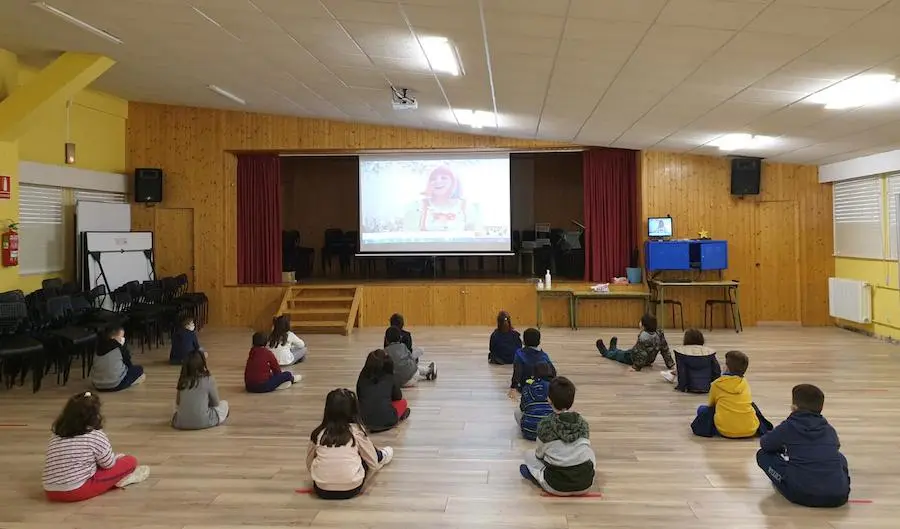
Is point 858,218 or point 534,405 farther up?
point 858,218

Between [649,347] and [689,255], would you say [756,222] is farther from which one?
[649,347]

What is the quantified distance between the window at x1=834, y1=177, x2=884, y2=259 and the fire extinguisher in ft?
37.4

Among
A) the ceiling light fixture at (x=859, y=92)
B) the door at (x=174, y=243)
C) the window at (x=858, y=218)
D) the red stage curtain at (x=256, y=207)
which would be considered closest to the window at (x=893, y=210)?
the window at (x=858, y=218)

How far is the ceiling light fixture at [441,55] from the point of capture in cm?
557

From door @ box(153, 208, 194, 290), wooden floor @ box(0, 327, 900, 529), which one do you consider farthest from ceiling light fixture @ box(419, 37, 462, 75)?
door @ box(153, 208, 194, 290)

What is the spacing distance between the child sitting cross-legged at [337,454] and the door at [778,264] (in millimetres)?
8695

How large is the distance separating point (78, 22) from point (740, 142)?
320 inches

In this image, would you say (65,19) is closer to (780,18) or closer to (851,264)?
(780,18)

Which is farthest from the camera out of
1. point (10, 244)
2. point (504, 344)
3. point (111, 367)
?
point (10, 244)

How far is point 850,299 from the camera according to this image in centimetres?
929

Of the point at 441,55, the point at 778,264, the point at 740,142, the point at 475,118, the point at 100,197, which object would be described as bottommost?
the point at 778,264

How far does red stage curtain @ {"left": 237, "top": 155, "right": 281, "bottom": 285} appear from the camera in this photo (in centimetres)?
1132

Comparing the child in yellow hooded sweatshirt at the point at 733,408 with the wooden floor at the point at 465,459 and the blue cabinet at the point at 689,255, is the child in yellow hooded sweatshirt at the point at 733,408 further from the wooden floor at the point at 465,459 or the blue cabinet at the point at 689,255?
the blue cabinet at the point at 689,255

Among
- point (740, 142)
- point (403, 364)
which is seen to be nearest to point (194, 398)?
point (403, 364)
